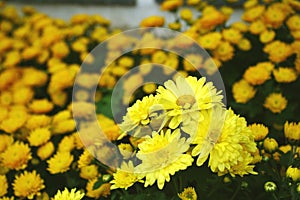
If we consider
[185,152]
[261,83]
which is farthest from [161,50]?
[185,152]

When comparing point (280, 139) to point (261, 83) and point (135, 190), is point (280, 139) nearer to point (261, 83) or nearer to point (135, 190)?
point (261, 83)

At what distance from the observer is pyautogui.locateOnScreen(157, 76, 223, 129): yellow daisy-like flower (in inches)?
52.9

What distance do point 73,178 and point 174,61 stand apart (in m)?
0.85

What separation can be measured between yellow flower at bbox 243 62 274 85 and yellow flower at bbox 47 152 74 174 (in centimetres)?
84

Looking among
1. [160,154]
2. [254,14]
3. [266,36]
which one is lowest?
[160,154]

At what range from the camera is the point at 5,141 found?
205cm

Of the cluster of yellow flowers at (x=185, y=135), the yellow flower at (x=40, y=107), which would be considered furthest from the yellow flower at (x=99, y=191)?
the yellow flower at (x=40, y=107)

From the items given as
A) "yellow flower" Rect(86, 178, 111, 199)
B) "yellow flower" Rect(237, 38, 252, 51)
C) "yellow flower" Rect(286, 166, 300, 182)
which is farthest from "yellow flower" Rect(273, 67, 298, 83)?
"yellow flower" Rect(86, 178, 111, 199)

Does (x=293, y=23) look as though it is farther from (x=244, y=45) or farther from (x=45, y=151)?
(x=45, y=151)

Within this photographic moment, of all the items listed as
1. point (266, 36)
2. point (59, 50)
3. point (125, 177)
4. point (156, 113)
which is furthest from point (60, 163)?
point (266, 36)

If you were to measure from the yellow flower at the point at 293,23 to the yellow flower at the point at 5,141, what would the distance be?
1.35 metres

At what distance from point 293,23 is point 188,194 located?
1.29m

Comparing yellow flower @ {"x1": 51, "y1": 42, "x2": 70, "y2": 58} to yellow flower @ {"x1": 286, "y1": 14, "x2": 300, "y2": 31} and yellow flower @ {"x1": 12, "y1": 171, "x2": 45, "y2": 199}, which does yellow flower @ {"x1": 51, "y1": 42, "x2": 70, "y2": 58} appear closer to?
yellow flower @ {"x1": 12, "y1": 171, "x2": 45, "y2": 199}

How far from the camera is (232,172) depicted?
139cm
